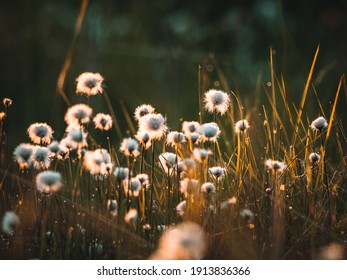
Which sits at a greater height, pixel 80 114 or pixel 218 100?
pixel 218 100

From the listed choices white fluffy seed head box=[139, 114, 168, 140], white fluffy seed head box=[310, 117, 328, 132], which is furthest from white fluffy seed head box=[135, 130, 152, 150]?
white fluffy seed head box=[310, 117, 328, 132]

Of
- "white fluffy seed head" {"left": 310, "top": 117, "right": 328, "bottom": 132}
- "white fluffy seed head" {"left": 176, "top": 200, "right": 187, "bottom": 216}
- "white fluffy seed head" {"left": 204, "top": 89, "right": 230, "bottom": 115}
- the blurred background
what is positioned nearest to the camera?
"white fluffy seed head" {"left": 176, "top": 200, "right": 187, "bottom": 216}

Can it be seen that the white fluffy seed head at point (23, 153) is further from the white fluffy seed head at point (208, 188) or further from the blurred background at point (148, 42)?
the blurred background at point (148, 42)

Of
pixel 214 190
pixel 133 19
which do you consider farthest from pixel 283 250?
pixel 133 19

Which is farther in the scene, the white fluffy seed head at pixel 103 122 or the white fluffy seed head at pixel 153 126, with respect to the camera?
the white fluffy seed head at pixel 103 122

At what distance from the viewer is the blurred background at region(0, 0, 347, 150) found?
18.3 feet

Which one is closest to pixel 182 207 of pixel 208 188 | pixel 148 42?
pixel 208 188

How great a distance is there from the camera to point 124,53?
21.0 ft

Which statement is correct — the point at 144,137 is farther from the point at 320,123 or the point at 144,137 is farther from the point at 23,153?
the point at 320,123

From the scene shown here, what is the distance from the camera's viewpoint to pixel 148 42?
6.41 metres

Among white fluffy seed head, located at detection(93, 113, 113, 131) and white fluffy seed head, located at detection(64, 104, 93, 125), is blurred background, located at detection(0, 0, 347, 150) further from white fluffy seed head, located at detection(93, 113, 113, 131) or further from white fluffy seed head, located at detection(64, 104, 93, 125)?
white fluffy seed head, located at detection(64, 104, 93, 125)

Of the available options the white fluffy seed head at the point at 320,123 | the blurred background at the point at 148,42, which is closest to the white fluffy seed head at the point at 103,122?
the white fluffy seed head at the point at 320,123

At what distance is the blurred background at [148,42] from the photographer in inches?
219

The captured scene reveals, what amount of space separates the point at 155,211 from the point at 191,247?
76 cm
